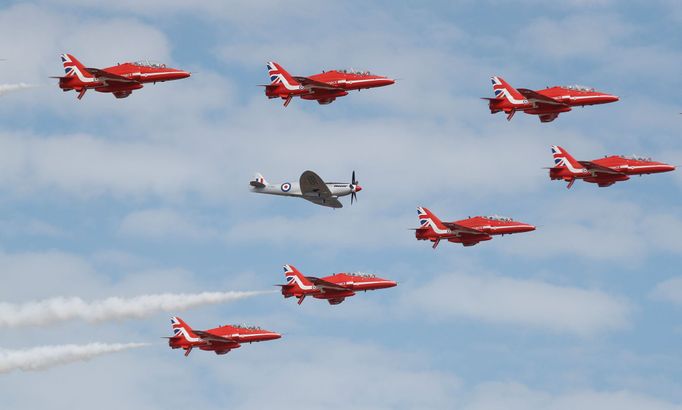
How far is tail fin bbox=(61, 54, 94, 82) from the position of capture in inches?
7116

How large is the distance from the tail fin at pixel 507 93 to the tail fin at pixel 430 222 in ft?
63.7

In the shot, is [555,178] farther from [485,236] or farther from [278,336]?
[278,336]

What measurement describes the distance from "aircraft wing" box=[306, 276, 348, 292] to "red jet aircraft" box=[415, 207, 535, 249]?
1253cm

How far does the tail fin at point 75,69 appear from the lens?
593 feet

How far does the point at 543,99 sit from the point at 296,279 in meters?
39.5

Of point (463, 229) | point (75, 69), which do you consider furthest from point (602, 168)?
point (75, 69)

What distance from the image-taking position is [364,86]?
19188 cm

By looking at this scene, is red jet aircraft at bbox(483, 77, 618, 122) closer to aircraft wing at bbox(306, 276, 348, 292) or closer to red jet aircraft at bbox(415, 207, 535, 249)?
red jet aircraft at bbox(415, 207, 535, 249)

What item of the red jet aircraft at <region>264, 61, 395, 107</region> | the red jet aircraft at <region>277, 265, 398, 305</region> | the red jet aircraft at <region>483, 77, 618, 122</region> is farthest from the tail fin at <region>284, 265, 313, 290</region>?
the red jet aircraft at <region>483, 77, 618, 122</region>

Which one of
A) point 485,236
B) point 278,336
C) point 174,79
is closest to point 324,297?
point 278,336

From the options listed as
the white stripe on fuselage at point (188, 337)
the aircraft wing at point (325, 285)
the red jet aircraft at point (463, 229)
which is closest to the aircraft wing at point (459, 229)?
the red jet aircraft at point (463, 229)

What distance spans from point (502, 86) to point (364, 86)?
706 inches

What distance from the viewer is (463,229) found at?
A: 196750mm

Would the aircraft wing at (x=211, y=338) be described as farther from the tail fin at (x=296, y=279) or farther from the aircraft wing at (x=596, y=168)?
the aircraft wing at (x=596, y=168)
